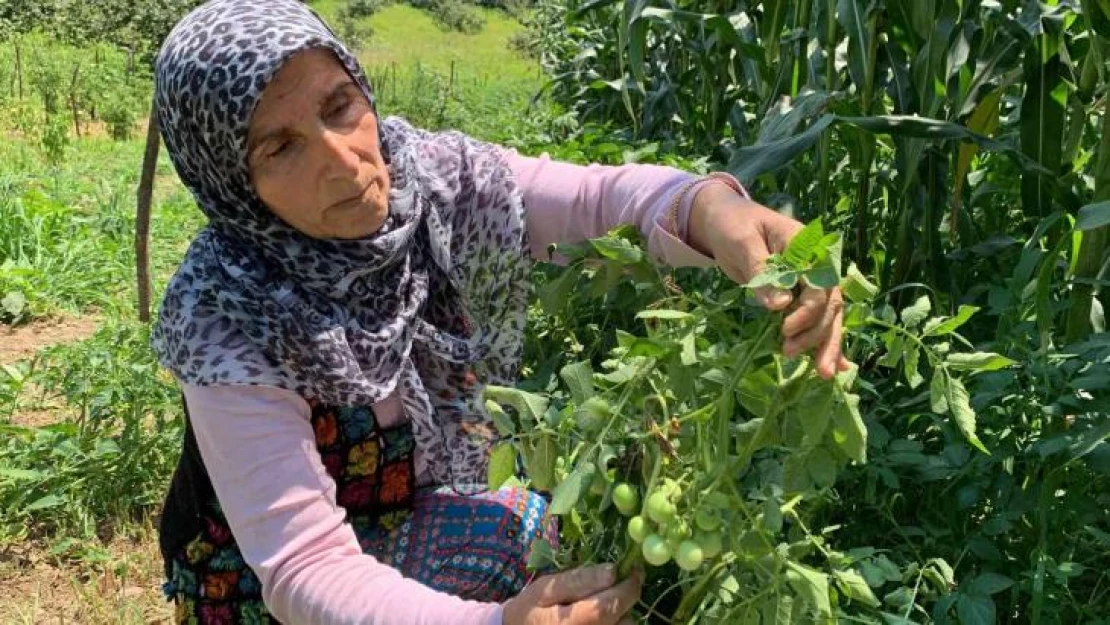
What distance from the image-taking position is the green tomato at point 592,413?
40.1 inches

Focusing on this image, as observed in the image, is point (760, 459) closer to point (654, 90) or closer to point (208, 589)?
point (208, 589)

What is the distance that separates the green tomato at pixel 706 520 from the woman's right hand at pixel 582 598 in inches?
9.3

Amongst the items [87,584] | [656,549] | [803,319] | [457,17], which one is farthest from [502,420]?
[457,17]

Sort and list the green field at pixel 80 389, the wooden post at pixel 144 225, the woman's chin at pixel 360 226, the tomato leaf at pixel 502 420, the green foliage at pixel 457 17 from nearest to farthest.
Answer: the tomato leaf at pixel 502 420 < the woman's chin at pixel 360 226 < the green field at pixel 80 389 < the wooden post at pixel 144 225 < the green foliage at pixel 457 17

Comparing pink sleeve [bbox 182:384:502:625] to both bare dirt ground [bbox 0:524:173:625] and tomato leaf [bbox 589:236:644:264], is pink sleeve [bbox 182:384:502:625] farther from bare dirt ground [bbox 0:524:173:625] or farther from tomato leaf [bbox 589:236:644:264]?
bare dirt ground [bbox 0:524:173:625]

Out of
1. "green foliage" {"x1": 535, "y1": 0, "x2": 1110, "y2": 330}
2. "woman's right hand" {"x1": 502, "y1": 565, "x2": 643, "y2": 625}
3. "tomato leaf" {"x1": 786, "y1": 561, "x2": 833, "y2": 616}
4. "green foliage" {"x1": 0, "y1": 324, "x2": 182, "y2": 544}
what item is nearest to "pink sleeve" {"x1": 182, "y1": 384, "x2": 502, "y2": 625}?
"woman's right hand" {"x1": 502, "y1": 565, "x2": 643, "y2": 625}

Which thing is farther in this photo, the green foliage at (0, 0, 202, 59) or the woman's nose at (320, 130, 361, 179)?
Answer: the green foliage at (0, 0, 202, 59)

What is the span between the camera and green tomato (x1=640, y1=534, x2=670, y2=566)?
0.96 meters

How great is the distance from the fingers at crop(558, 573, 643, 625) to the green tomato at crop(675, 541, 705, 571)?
23cm

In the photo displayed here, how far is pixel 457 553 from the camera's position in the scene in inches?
72.2

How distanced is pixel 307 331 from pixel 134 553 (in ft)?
4.06

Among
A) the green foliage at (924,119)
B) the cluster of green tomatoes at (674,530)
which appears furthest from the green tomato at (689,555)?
the green foliage at (924,119)

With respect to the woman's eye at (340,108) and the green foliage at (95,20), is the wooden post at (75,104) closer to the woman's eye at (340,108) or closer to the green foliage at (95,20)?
the green foliage at (95,20)

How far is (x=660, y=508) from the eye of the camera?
949 millimetres
